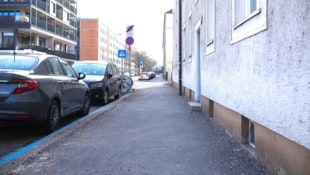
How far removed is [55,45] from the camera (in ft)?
205

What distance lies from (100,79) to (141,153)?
325 inches

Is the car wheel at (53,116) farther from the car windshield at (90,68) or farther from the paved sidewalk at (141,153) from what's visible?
the car windshield at (90,68)

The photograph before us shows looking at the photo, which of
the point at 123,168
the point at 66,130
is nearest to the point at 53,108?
the point at 66,130

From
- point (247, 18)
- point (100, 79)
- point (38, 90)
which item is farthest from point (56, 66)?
point (100, 79)

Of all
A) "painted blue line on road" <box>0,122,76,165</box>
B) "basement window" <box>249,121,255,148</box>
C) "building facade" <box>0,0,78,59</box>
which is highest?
"building facade" <box>0,0,78,59</box>

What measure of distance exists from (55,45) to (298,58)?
6181cm

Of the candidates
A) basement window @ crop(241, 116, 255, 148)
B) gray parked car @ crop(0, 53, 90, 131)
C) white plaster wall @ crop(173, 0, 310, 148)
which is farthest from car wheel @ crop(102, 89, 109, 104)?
basement window @ crop(241, 116, 255, 148)

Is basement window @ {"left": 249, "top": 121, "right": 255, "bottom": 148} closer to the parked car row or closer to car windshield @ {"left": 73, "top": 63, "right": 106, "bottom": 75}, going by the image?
the parked car row

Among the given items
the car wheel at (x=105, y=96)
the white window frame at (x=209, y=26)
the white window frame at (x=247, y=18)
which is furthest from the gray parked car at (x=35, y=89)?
the car wheel at (x=105, y=96)

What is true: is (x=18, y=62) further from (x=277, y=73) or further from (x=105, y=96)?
(x=105, y=96)

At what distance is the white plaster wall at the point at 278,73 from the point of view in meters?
3.46

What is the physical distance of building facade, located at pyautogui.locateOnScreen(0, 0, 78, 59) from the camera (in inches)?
1869

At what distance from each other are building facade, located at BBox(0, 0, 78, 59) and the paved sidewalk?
39.9m

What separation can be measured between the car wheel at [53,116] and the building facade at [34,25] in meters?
39.1
